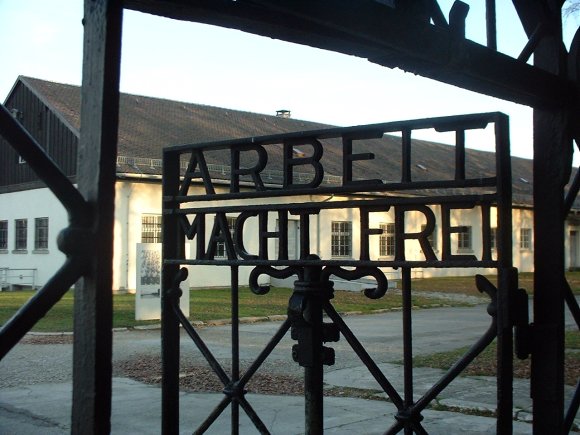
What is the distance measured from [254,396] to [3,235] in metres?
22.8

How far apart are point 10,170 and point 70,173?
198 inches

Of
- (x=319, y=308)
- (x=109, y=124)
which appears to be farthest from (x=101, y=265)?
(x=319, y=308)

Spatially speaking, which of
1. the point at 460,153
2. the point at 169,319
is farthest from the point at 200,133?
the point at 460,153

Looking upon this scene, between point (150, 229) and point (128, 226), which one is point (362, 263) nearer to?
point (128, 226)

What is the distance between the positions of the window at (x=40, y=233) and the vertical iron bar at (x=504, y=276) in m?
25.1

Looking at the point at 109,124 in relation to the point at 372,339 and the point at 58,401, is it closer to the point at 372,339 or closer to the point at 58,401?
the point at 58,401

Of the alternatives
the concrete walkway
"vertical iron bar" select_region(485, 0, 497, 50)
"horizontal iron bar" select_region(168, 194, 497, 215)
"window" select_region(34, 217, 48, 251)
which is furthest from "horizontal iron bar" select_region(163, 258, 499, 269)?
"window" select_region(34, 217, 48, 251)

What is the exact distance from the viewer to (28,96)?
2805cm

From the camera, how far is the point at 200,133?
99.5 feet

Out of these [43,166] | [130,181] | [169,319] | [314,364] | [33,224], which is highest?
[130,181]

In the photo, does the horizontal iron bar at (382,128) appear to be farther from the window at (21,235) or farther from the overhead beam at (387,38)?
the window at (21,235)

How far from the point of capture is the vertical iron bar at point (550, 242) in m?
3.34

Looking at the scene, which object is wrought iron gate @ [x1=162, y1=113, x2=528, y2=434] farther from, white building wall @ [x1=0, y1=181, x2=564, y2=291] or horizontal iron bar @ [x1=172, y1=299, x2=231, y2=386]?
white building wall @ [x1=0, y1=181, x2=564, y2=291]

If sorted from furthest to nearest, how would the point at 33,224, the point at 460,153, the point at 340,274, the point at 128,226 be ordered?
the point at 33,224 < the point at 128,226 < the point at 340,274 < the point at 460,153
